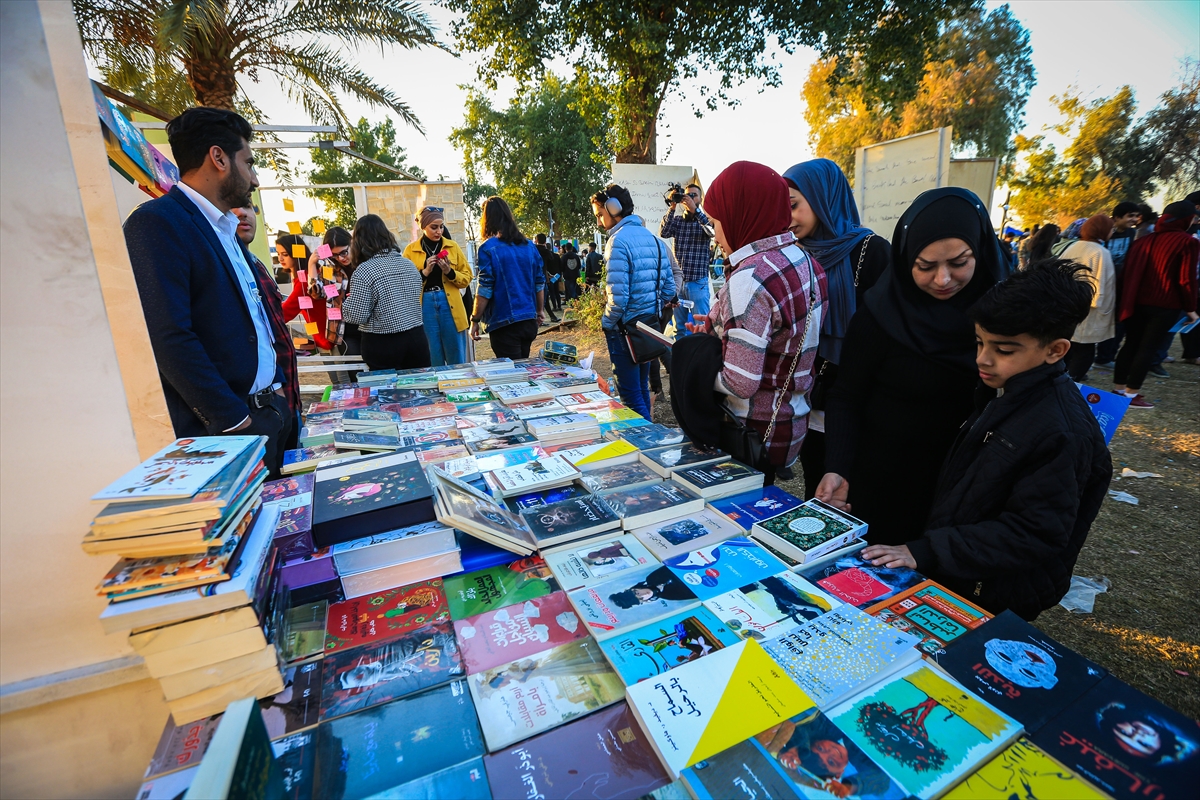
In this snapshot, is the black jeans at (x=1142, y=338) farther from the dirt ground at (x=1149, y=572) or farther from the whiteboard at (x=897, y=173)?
the whiteboard at (x=897, y=173)

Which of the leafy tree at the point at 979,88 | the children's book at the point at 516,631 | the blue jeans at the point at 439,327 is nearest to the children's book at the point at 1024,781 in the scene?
the children's book at the point at 516,631

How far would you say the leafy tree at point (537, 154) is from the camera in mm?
21031

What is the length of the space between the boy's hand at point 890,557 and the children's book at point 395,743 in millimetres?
1025

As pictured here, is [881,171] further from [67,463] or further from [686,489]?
[67,463]

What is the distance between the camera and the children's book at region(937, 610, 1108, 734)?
86 centimetres

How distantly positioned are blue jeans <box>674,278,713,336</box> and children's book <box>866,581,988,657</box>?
4973 mm

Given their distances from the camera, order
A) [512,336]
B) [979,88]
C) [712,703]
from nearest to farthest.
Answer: [712,703] < [512,336] < [979,88]

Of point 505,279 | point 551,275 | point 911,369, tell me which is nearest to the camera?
point 911,369

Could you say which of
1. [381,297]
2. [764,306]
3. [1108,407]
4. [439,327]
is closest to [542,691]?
[764,306]

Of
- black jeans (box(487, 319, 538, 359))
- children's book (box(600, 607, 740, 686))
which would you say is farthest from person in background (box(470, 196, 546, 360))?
children's book (box(600, 607, 740, 686))

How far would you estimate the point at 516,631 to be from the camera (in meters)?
1.12

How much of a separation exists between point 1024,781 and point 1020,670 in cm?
23

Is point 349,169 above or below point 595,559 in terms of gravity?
above

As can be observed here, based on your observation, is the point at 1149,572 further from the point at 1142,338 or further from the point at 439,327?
the point at 439,327
